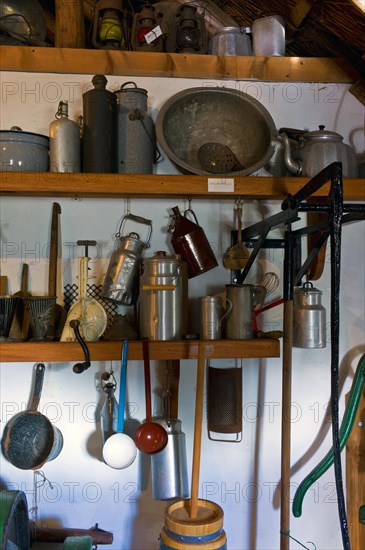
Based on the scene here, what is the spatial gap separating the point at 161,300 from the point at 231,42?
2.87ft

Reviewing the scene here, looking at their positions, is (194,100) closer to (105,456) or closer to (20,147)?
(20,147)

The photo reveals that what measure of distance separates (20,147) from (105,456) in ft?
2.92

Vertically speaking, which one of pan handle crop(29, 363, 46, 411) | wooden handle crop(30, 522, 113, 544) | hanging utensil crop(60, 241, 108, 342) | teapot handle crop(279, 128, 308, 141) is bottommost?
wooden handle crop(30, 522, 113, 544)

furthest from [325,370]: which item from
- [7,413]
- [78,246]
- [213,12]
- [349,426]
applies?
[213,12]

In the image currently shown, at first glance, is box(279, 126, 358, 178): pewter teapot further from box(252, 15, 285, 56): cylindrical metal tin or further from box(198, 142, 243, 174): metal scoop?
box(252, 15, 285, 56): cylindrical metal tin

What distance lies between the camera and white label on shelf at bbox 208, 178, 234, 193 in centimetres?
130

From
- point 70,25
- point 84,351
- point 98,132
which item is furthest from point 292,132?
point 84,351

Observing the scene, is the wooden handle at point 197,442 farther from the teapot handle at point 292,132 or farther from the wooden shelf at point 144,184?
the teapot handle at point 292,132

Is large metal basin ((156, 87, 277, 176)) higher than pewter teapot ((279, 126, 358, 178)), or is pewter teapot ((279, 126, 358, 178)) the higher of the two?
large metal basin ((156, 87, 277, 176))

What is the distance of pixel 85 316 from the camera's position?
134 centimetres

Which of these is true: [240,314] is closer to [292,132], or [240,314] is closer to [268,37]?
[292,132]

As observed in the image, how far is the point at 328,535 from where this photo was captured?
5.11ft

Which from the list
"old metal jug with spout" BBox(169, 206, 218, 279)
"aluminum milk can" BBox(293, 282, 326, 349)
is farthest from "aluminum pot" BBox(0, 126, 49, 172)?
"aluminum milk can" BBox(293, 282, 326, 349)

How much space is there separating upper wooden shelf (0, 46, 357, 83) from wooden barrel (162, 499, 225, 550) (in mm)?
1304
